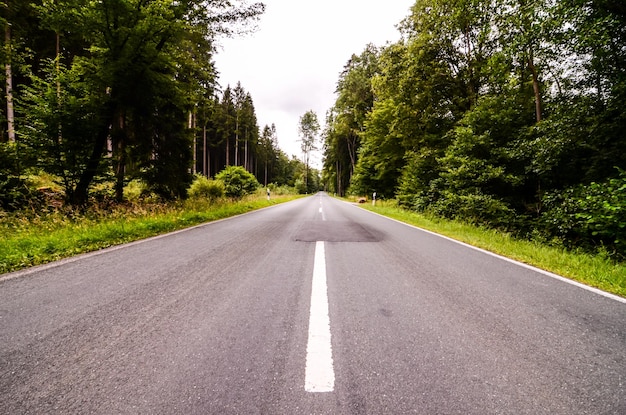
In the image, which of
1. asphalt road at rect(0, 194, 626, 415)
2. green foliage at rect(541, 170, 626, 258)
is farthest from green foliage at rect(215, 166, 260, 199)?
green foliage at rect(541, 170, 626, 258)

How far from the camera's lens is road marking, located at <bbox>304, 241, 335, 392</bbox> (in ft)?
4.49

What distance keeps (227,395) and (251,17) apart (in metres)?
12.6

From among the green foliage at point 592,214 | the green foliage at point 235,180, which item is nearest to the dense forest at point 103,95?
the green foliage at point 235,180

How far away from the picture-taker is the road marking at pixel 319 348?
4.49ft

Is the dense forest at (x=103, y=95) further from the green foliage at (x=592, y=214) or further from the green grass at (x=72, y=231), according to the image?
the green foliage at (x=592, y=214)

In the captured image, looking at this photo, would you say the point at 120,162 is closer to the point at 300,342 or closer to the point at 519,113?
the point at 300,342

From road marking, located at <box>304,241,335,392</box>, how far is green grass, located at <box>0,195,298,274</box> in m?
4.38

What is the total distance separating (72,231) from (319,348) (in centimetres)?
657

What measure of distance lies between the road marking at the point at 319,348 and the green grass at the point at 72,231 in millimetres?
4380

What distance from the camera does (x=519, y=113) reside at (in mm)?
9789

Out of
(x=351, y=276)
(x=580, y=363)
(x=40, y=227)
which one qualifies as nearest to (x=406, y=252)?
(x=351, y=276)

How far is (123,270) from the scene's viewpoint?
10.9ft

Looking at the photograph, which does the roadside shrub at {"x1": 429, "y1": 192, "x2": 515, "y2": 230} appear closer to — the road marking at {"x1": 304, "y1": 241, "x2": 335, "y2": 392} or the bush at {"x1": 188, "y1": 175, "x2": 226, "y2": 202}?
the road marking at {"x1": 304, "y1": 241, "x2": 335, "y2": 392}

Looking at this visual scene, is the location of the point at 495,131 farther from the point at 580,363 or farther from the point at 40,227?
the point at 40,227
